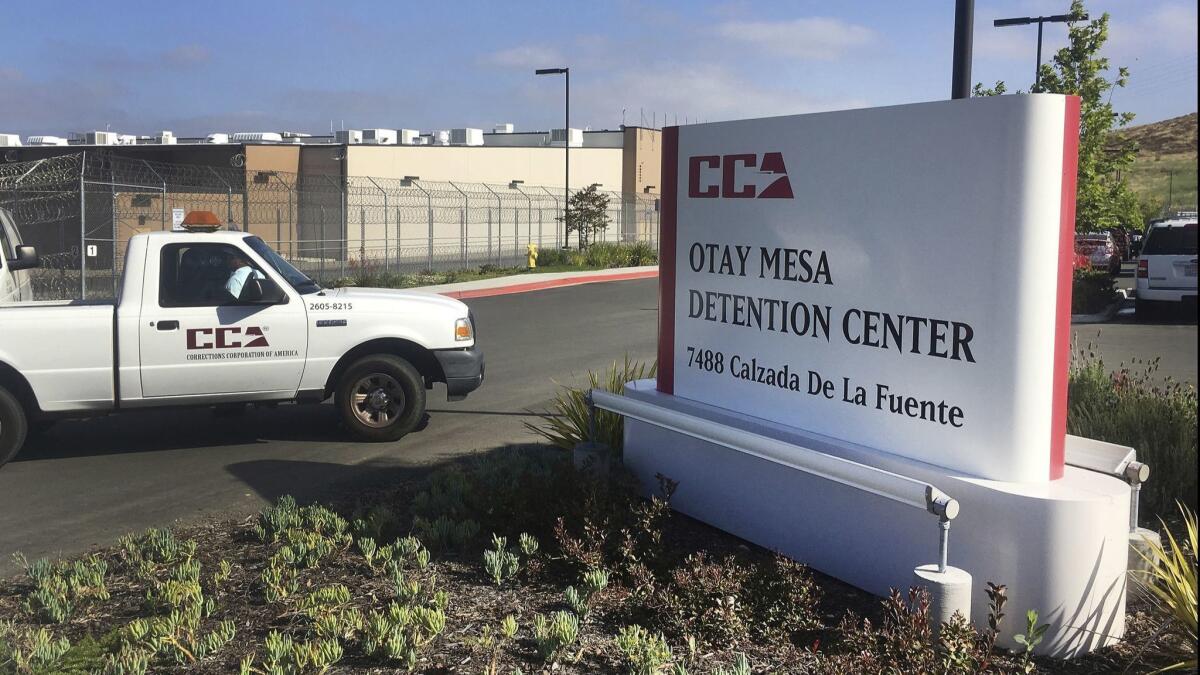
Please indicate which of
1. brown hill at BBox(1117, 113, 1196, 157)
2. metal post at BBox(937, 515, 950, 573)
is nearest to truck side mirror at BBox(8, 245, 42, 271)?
metal post at BBox(937, 515, 950, 573)

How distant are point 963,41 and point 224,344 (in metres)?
6.37

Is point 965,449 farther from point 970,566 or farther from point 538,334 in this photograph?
point 538,334

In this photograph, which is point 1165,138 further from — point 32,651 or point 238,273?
point 32,651

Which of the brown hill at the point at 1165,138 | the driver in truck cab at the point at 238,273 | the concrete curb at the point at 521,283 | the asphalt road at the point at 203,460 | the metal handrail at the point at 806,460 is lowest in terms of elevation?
the asphalt road at the point at 203,460

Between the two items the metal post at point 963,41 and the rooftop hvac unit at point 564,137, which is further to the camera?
the rooftop hvac unit at point 564,137

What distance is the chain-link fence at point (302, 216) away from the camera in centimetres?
3011

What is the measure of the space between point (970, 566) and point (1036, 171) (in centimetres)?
182

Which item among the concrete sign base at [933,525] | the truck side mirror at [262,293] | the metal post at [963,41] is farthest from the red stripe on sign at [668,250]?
the truck side mirror at [262,293]

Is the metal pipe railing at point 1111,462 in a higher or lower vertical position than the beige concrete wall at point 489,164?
lower

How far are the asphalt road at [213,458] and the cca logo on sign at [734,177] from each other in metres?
3.47

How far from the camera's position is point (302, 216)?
141ft

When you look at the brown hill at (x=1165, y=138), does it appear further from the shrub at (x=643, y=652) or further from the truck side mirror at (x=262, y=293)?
the shrub at (x=643, y=652)

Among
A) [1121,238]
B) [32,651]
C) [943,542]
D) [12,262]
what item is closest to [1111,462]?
[943,542]

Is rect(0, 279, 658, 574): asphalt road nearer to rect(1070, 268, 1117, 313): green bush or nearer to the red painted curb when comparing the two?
rect(1070, 268, 1117, 313): green bush
